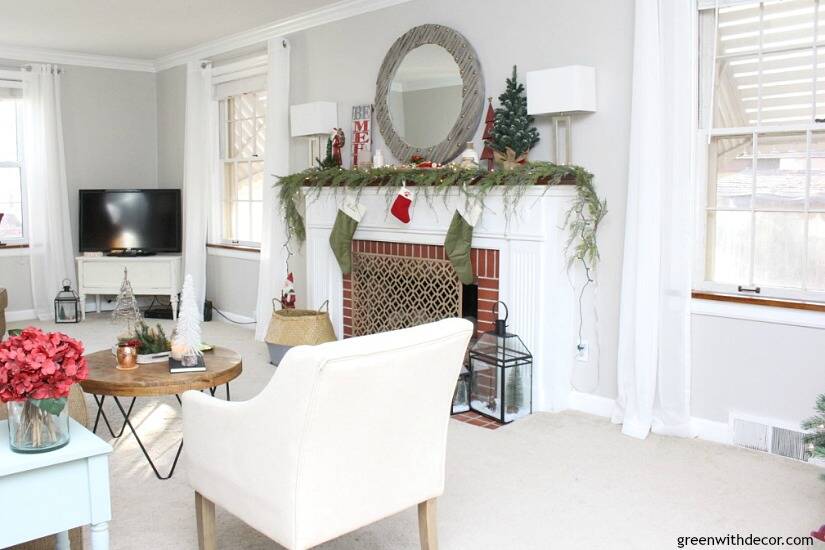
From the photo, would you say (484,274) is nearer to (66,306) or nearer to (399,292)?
(399,292)

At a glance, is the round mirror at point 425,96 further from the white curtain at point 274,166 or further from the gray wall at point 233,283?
the gray wall at point 233,283

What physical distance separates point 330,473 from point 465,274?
7.70 ft

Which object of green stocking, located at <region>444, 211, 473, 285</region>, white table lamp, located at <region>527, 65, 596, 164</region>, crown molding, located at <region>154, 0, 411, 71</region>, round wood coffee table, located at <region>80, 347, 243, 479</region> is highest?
crown molding, located at <region>154, 0, 411, 71</region>

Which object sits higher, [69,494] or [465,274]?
[465,274]

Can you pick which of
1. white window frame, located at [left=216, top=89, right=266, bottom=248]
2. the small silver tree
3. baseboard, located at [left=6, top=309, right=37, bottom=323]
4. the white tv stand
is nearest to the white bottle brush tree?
the small silver tree

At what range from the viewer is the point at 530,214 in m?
4.08

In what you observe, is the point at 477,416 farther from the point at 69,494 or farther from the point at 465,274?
the point at 69,494

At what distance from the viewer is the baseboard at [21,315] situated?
7066mm

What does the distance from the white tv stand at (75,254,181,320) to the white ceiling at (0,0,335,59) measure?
1.82 m

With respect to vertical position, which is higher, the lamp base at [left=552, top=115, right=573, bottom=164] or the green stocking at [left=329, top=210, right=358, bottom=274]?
the lamp base at [left=552, top=115, right=573, bottom=164]

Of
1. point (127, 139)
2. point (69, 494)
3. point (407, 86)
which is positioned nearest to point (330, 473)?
point (69, 494)

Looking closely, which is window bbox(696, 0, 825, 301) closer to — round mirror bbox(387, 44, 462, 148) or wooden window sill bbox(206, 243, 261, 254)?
round mirror bbox(387, 44, 462, 148)

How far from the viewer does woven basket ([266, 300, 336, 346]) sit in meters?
5.00

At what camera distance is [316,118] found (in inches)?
214
